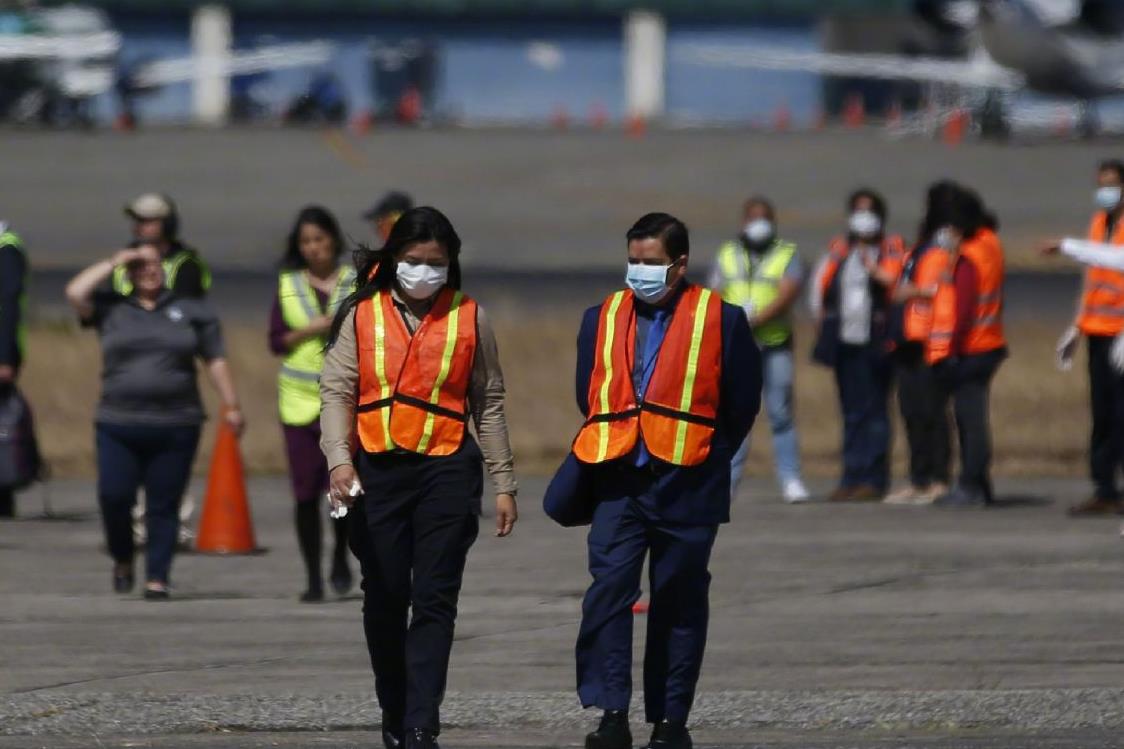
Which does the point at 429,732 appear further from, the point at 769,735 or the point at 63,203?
the point at 63,203

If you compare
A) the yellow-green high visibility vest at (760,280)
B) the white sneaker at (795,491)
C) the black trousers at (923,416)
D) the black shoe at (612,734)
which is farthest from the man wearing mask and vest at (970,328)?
the black shoe at (612,734)

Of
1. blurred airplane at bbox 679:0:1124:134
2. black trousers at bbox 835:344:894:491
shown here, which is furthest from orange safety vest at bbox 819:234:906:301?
blurred airplane at bbox 679:0:1124:134

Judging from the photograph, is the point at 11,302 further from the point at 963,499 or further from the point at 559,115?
the point at 559,115

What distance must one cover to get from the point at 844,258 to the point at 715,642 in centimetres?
596

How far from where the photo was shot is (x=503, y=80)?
78.0m

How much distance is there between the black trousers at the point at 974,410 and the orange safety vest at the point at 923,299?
37 centimetres

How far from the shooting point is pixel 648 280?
7312 mm

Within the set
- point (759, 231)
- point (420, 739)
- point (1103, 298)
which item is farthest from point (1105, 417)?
point (420, 739)

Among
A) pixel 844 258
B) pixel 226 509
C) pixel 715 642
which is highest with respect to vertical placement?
pixel 844 258

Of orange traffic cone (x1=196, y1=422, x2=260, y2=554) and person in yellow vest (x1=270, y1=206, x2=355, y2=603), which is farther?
orange traffic cone (x1=196, y1=422, x2=260, y2=554)

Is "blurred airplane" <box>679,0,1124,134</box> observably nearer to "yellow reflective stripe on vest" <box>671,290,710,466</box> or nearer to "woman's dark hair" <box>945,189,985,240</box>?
"woman's dark hair" <box>945,189,985,240</box>

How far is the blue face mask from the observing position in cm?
731

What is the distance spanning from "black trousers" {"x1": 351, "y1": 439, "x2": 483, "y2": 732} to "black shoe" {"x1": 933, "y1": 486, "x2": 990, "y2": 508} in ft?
25.6

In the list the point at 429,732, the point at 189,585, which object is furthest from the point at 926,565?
the point at 429,732
